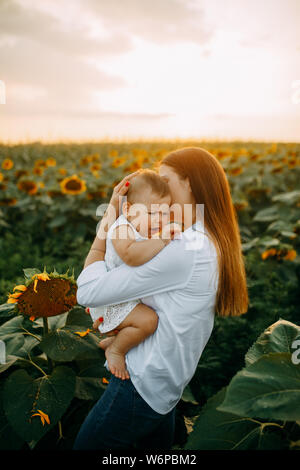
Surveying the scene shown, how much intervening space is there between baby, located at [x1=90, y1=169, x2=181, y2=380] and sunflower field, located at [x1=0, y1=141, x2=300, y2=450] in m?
0.23

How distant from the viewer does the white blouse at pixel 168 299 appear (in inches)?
50.4

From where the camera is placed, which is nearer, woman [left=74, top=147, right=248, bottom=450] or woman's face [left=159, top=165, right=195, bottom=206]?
woman [left=74, top=147, right=248, bottom=450]

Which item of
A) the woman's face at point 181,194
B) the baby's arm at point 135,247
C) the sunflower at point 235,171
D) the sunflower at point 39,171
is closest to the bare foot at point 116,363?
the baby's arm at point 135,247

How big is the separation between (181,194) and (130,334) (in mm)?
527

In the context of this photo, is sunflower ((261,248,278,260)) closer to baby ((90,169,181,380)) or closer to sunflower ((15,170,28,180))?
baby ((90,169,181,380))

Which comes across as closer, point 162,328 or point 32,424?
point 162,328

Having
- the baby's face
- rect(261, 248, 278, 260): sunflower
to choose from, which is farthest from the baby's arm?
rect(261, 248, 278, 260): sunflower

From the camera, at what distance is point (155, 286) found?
4.22 ft

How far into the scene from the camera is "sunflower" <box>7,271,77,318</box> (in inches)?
60.9

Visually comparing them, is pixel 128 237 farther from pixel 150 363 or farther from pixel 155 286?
pixel 150 363

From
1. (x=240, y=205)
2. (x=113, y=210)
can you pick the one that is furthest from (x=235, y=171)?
(x=113, y=210)

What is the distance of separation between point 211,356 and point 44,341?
145 cm

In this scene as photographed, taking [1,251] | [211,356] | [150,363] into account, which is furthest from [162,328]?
[1,251]

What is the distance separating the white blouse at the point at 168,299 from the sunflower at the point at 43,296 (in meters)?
0.23
